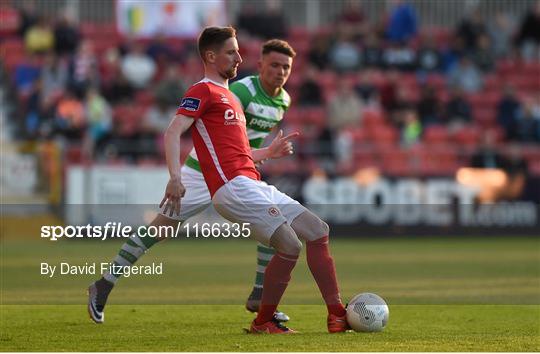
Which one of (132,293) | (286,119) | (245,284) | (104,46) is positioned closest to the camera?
(132,293)

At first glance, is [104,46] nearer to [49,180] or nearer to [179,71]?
[179,71]

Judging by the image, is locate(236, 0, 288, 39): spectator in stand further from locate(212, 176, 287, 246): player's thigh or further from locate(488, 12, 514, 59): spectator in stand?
locate(212, 176, 287, 246): player's thigh

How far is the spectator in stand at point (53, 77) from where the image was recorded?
2675cm

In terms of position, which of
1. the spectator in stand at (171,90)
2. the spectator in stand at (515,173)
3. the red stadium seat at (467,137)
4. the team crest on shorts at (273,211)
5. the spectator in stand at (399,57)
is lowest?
the spectator in stand at (515,173)

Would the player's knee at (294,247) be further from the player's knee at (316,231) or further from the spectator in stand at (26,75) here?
the spectator in stand at (26,75)

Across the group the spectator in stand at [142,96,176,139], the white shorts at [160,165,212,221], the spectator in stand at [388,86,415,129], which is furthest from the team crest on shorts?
the spectator in stand at [388,86,415,129]

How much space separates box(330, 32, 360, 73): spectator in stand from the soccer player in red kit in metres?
20.0

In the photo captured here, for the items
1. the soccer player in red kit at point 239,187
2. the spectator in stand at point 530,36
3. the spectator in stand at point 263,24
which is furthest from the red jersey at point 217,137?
the spectator in stand at point 530,36

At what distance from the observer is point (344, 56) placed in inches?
1155

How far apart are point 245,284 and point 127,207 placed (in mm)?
10085

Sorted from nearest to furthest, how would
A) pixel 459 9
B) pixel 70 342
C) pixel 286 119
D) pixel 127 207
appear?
1. pixel 70 342
2. pixel 127 207
3. pixel 286 119
4. pixel 459 9

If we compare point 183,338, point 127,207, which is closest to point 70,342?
point 183,338

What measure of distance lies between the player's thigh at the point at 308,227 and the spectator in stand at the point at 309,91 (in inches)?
713

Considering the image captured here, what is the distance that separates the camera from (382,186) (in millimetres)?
25203
